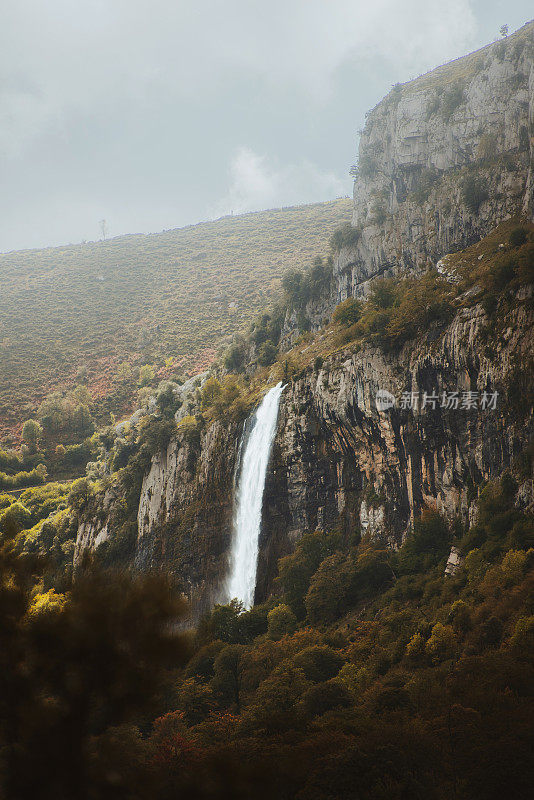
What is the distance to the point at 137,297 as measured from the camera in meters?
118

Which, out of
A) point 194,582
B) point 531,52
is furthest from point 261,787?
point 531,52

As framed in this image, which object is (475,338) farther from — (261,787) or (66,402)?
(66,402)

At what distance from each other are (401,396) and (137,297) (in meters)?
98.2

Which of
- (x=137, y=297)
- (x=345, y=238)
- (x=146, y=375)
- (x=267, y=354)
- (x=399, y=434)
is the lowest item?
(x=399, y=434)

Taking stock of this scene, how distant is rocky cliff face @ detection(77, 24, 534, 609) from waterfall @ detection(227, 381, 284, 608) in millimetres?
861

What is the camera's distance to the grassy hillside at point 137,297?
295 ft

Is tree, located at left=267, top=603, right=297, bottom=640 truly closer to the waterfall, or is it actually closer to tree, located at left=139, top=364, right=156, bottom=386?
the waterfall

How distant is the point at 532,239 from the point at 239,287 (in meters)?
87.3

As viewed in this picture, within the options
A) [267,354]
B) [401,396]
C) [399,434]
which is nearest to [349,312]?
[267,354]

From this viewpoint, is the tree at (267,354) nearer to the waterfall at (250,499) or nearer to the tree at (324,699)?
the waterfall at (250,499)

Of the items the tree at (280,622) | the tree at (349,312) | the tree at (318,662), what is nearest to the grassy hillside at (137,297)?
the tree at (349,312)

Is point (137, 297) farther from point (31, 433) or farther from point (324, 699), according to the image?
point (324, 699)

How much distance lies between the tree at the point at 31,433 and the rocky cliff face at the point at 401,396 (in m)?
24.8

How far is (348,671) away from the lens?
746 inches
